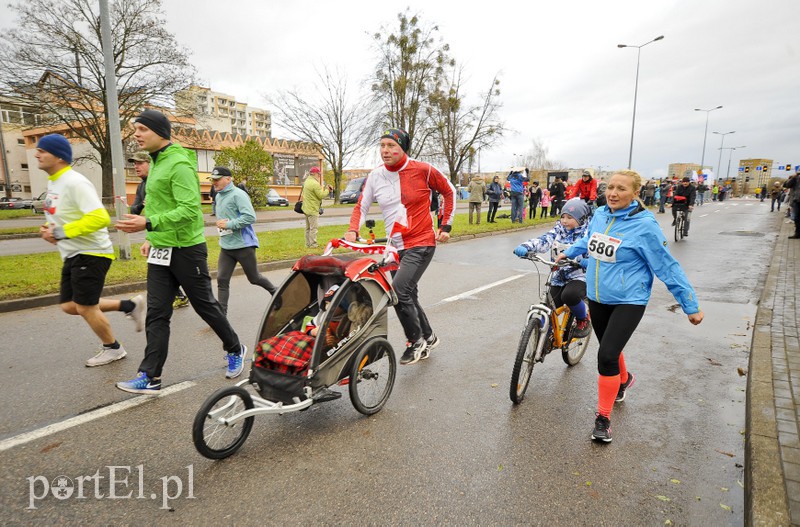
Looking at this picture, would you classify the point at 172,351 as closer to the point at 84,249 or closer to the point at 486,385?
the point at 84,249

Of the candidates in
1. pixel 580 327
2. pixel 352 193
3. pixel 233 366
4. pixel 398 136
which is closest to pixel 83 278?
pixel 233 366

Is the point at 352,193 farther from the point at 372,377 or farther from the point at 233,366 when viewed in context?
the point at 372,377

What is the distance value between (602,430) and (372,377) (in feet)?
5.53

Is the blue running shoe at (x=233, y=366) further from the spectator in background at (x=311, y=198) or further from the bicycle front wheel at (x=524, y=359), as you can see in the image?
the spectator in background at (x=311, y=198)

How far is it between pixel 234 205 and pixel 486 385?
347 centimetres

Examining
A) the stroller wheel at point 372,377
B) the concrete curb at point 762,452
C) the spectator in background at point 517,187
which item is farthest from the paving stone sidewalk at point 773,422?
the spectator in background at point 517,187

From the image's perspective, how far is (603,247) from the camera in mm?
3111

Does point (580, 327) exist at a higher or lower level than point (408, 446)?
higher

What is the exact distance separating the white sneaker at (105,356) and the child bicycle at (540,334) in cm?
372

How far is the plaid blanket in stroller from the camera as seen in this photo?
2.99m

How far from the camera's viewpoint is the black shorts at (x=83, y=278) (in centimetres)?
379

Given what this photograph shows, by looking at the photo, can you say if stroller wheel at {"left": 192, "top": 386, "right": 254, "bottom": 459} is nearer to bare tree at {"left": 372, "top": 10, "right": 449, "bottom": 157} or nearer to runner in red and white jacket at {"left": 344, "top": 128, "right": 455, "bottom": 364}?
runner in red and white jacket at {"left": 344, "top": 128, "right": 455, "bottom": 364}

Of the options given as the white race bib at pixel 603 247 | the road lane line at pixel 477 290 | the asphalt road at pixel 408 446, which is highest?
the white race bib at pixel 603 247

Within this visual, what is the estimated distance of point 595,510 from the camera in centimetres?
246
